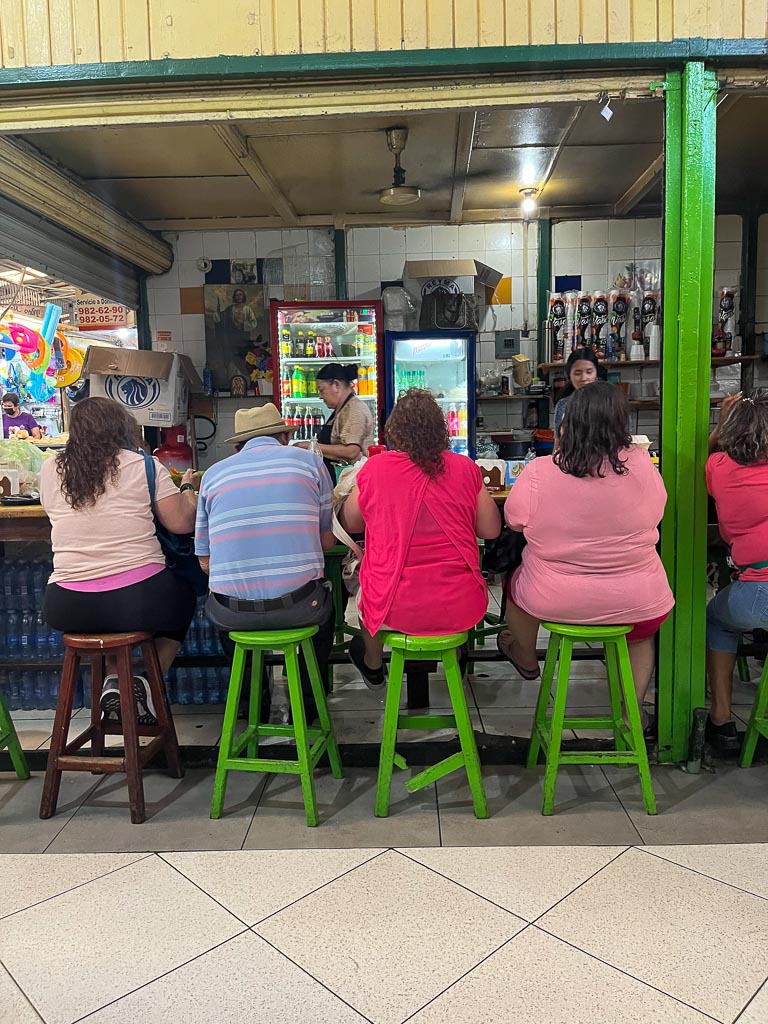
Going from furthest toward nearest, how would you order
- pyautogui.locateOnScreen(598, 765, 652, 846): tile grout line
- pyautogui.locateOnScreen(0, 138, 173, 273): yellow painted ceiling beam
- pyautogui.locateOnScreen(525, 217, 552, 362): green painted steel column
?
1. pyautogui.locateOnScreen(525, 217, 552, 362): green painted steel column
2. pyautogui.locateOnScreen(0, 138, 173, 273): yellow painted ceiling beam
3. pyautogui.locateOnScreen(598, 765, 652, 846): tile grout line

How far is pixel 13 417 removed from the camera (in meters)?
7.19

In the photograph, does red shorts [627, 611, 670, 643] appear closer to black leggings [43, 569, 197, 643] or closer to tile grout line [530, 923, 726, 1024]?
tile grout line [530, 923, 726, 1024]

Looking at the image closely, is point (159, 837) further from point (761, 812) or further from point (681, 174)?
point (681, 174)

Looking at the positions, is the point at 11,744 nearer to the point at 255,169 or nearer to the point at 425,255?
the point at 255,169

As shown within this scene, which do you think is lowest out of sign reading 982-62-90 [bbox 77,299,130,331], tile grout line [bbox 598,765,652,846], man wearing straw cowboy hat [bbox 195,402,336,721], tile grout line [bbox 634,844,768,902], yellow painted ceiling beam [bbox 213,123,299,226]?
tile grout line [bbox 598,765,652,846]

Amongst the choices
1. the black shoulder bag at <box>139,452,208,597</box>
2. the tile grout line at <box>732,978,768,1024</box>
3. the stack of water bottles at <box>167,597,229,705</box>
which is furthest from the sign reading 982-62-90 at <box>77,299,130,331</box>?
the tile grout line at <box>732,978,768,1024</box>

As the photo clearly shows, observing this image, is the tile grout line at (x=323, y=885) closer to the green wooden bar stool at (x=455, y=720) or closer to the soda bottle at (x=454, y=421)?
the green wooden bar stool at (x=455, y=720)

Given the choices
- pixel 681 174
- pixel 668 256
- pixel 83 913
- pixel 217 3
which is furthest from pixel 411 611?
pixel 217 3

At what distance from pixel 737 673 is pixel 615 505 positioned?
208 centimetres

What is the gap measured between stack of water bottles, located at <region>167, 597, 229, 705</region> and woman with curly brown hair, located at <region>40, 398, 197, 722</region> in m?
0.82

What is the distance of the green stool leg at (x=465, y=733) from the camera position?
2.62 metres

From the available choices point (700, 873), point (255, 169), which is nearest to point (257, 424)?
point (700, 873)

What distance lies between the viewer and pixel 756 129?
4.80 metres

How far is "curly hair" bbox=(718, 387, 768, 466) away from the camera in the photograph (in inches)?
110
